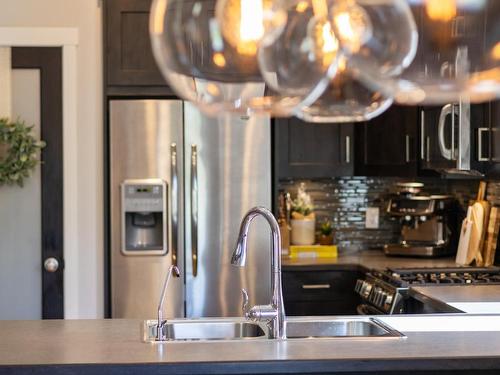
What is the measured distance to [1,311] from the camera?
4.92 m

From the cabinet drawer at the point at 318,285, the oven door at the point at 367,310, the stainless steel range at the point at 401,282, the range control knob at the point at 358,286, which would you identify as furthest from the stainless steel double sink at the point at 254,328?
the cabinet drawer at the point at 318,285

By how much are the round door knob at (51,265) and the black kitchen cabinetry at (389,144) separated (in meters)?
1.84

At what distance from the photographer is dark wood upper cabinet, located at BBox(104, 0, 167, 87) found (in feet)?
16.0

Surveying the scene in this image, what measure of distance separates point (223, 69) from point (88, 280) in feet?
13.2

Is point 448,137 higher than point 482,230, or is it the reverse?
point 448,137

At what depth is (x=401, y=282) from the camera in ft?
13.6

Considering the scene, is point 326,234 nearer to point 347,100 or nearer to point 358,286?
point 358,286

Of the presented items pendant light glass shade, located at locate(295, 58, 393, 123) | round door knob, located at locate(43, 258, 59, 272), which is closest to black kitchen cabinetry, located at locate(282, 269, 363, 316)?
round door knob, located at locate(43, 258, 59, 272)

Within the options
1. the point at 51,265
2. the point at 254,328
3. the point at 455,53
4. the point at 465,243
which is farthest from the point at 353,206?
the point at 455,53

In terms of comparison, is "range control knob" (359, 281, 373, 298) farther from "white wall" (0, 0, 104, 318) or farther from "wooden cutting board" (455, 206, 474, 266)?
"white wall" (0, 0, 104, 318)

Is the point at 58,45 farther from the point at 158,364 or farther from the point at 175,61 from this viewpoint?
the point at 175,61

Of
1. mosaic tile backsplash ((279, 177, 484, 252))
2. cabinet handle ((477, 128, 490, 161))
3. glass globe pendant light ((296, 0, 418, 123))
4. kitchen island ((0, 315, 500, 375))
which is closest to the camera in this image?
glass globe pendant light ((296, 0, 418, 123))

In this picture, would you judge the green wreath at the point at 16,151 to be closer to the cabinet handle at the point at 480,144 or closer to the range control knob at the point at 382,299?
the range control knob at the point at 382,299

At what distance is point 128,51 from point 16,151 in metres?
0.81
